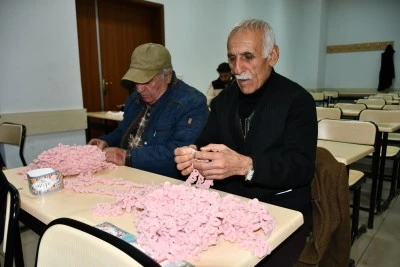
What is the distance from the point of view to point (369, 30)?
923 centimetres

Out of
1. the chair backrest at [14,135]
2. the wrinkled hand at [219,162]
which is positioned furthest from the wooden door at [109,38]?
the wrinkled hand at [219,162]

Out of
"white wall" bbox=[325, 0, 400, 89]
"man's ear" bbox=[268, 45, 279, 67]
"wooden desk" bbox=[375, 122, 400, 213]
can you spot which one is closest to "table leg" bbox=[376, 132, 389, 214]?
"wooden desk" bbox=[375, 122, 400, 213]

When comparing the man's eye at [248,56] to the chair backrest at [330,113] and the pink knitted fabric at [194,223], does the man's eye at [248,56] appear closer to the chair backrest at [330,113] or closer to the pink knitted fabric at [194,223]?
the pink knitted fabric at [194,223]

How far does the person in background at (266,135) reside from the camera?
1.20 metres

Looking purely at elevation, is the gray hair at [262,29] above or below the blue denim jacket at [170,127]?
above

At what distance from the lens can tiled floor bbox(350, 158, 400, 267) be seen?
86.6 inches

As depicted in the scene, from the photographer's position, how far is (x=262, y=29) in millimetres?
1370

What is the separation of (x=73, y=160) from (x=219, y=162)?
761mm

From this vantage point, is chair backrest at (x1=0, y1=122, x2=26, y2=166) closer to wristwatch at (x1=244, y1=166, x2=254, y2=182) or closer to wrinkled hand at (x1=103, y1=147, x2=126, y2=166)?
wrinkled hand at (x1=103, y1=147, x2=126, y2=166)

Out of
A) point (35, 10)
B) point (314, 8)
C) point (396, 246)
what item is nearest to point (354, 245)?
point (396, 246)

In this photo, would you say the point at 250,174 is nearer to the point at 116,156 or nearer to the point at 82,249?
the point at 82,249

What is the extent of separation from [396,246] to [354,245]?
306 millimetres

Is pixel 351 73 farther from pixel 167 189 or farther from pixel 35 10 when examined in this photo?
pixel 167 189

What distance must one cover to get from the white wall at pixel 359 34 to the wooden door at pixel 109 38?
6894 millimetres
